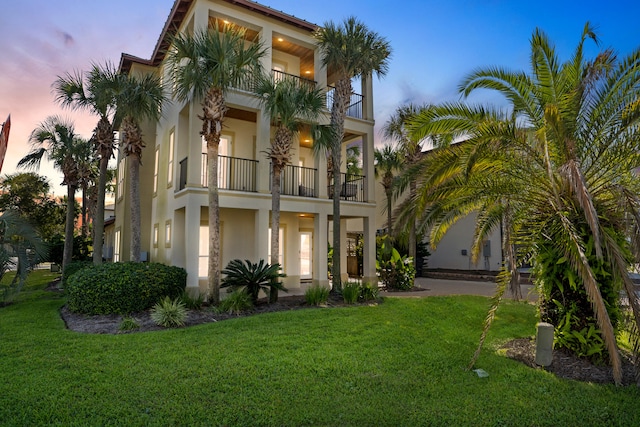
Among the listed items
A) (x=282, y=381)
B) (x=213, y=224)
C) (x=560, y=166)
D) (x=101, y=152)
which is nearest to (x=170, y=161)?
(x=101, y=152)

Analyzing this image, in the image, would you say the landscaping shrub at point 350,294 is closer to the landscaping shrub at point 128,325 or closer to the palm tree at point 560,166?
the palm tree at point 560,166

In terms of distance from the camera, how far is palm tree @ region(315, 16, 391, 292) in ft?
41.7

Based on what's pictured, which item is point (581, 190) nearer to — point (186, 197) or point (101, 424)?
point (101, 424)

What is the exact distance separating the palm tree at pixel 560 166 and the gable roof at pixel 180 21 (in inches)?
343

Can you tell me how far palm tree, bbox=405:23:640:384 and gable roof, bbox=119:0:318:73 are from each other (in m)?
8.72

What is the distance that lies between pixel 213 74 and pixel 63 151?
11687mm

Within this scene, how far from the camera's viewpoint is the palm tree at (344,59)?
41.7 ft

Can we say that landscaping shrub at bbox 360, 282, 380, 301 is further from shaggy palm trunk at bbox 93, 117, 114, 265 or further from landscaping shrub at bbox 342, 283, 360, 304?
shaggy palm trunk at bbox 93, 117, 114, 265

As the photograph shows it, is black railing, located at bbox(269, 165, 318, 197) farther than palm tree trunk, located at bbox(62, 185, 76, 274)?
No

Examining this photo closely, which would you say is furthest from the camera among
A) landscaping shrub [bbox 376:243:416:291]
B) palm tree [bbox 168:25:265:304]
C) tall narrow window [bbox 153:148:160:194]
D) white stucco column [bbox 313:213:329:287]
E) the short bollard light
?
tall narrow window [bbox 153:148:160:194]

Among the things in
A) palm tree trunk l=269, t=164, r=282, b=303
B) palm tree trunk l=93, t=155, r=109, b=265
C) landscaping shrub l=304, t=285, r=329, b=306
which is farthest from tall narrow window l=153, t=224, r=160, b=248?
landscaping shrub l=304, t=285, r=329, b=306

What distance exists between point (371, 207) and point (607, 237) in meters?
10.2

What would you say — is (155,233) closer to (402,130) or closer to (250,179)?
(250,179)

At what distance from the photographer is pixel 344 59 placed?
12750 millimetres
